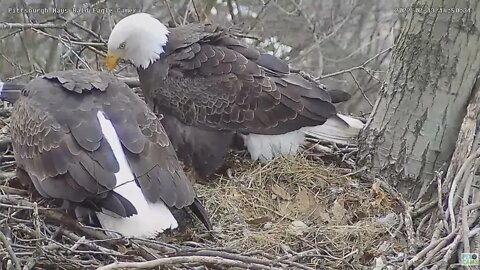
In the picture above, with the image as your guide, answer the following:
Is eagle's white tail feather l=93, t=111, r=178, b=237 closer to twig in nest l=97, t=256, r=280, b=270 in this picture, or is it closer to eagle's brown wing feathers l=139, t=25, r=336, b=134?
twig in nest l=97, t=256, r=280, b=270

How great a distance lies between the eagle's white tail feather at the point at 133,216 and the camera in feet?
12.9

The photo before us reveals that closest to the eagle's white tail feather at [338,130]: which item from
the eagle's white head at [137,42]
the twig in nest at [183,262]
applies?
the eagle's white head at [137,42]

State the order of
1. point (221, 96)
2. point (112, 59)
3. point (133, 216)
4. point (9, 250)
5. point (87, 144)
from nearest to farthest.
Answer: point (9, 250) → point (133, 216) → point (87, 144) → point (221, 96) → point (112, 59)

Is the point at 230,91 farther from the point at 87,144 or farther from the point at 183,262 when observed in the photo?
the point at 183,262

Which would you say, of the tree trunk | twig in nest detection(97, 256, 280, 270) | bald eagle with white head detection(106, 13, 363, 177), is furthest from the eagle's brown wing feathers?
twig in nest detection(97, 256, 280, 270)

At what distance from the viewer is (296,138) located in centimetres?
531

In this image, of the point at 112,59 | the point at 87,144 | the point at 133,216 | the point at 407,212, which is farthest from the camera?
the point at 112,59

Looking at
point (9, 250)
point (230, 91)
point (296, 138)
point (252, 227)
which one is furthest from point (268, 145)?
point (9, 250)

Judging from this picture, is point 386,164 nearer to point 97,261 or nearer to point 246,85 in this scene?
point 246,85

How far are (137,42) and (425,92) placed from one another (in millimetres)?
1797

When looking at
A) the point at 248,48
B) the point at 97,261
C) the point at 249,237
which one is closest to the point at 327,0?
the point at 248,48

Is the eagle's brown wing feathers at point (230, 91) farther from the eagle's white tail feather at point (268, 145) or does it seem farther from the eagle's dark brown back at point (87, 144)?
the eagle's dark brown back at point (87, 144)

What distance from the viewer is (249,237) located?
4.34m

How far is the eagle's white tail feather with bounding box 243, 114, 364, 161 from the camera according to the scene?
206 inches
